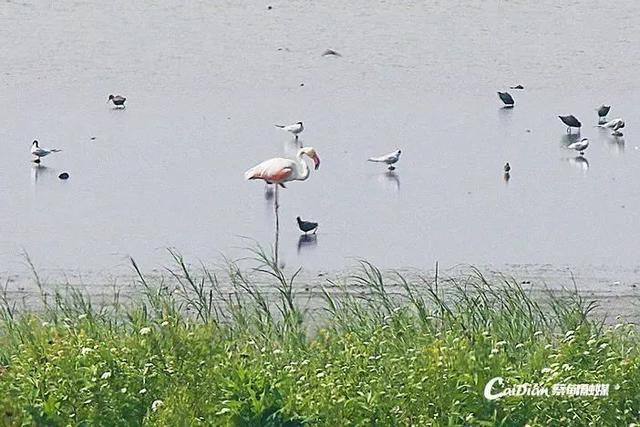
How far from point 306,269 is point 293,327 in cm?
245

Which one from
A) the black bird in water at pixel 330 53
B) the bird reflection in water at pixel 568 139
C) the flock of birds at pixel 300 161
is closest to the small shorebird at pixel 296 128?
the flock of birds at pixel 300 161

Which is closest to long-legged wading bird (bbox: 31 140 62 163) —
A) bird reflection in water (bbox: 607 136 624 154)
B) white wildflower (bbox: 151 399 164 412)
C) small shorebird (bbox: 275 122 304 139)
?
small shorebird (bbox: 275 122 304 139)

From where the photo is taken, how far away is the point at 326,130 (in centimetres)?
1275

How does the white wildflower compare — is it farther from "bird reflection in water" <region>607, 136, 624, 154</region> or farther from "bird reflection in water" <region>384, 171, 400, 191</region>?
"bird reflection in water" <region>607, 136, 624, 154</region>

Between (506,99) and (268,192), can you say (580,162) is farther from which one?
(268,192)

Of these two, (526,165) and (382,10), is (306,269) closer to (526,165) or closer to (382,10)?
(526,165)

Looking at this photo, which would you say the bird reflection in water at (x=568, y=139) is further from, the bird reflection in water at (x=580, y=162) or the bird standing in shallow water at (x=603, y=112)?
the bird standing in shallow water at (x=603, y=112)

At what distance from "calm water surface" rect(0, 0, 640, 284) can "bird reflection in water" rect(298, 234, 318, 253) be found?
0.13 ft

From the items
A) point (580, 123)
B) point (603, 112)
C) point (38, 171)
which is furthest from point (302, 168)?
point (603, 112)

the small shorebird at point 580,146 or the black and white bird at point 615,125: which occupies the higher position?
the black and white bird at point 615,125

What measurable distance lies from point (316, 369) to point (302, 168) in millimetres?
5568

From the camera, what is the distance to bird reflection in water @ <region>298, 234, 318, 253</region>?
9480mm

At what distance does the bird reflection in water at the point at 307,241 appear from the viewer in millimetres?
9480

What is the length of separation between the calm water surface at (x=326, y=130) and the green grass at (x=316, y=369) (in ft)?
9.00
